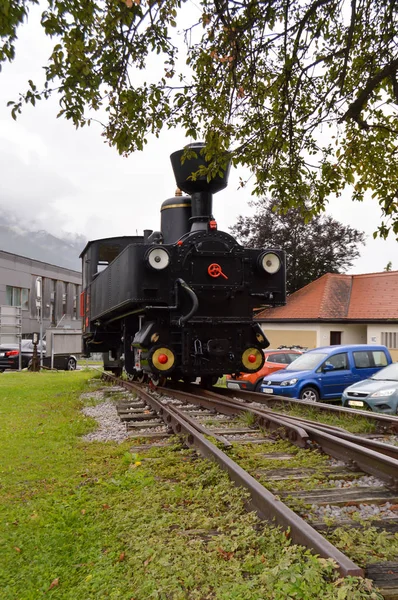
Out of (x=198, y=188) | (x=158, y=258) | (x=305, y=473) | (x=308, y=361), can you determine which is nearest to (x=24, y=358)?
(x=308, y=361)

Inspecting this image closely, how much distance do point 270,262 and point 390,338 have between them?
16.7 m

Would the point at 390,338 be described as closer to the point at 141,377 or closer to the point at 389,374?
the point at 389,374

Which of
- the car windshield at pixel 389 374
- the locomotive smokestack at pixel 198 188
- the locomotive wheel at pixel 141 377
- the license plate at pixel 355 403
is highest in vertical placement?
the locomotive smokestack at pixel 198 188

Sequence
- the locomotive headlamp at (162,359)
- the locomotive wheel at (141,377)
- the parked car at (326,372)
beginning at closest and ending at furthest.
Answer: the locomotive headlamp at (162,359), the parked car at (326,372), the locomotive wheel at (141,377)

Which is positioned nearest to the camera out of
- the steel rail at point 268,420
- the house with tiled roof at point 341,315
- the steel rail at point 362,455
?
the steel rail at point 362,455

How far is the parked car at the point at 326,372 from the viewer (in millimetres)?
11133

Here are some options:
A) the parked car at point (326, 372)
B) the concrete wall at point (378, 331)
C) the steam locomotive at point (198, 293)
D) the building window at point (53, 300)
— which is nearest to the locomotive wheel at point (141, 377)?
the steam locomotive at point (198, 293)

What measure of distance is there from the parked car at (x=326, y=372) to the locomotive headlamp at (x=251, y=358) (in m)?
2.31

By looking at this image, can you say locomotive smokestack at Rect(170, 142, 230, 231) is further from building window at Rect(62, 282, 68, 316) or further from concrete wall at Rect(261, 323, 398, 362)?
building window at Rect(62, 282, 68, 316)

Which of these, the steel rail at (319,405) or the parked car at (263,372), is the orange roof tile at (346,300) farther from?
the steel rail at (319,405)

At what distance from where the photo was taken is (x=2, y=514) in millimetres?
3621

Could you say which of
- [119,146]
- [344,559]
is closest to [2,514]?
[344,559]

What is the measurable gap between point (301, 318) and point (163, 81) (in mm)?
21359

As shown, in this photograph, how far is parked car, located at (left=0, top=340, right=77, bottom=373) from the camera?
2200 centimetres
